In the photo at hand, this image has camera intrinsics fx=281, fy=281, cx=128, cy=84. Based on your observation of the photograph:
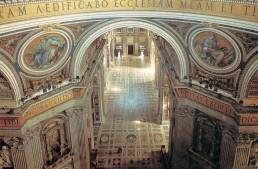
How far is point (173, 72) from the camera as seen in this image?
54.9 ft

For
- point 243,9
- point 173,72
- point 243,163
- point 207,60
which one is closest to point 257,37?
point 243,9

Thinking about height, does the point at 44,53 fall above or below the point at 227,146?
above

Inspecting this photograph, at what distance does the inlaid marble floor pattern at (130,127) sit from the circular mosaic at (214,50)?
10.3 m

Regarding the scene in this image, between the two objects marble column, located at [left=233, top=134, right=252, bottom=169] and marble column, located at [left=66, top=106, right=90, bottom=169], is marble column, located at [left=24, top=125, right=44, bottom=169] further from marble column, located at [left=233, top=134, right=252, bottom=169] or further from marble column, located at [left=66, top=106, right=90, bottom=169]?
marble column, located at [left=233, top=134, right=252, bottom=169]

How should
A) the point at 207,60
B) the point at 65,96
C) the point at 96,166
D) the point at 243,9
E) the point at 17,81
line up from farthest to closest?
the point at 96,166
the point at 65,96
the point at 207,60
the point at 17,81
the point at 243,9

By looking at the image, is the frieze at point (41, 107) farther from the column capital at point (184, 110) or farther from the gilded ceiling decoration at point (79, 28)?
the column capital at point (184, 110)

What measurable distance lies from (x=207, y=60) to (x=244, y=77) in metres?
2.18

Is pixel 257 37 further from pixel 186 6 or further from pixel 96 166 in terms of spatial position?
pixel 96 166

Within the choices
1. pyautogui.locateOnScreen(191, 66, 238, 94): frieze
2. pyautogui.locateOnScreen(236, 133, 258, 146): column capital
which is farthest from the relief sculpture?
pyautogui.locateOnScreen(236, 133, 258, 146): column capital

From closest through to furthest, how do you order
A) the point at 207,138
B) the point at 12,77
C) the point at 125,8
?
the point at 12,77, the point at 125,8, the point at 207,138

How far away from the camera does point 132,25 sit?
15008 mm

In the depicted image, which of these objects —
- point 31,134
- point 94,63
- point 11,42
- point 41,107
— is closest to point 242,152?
point 94,63

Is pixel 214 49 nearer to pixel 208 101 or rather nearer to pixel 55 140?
pixel 208 101

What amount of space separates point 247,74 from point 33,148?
460 inches
